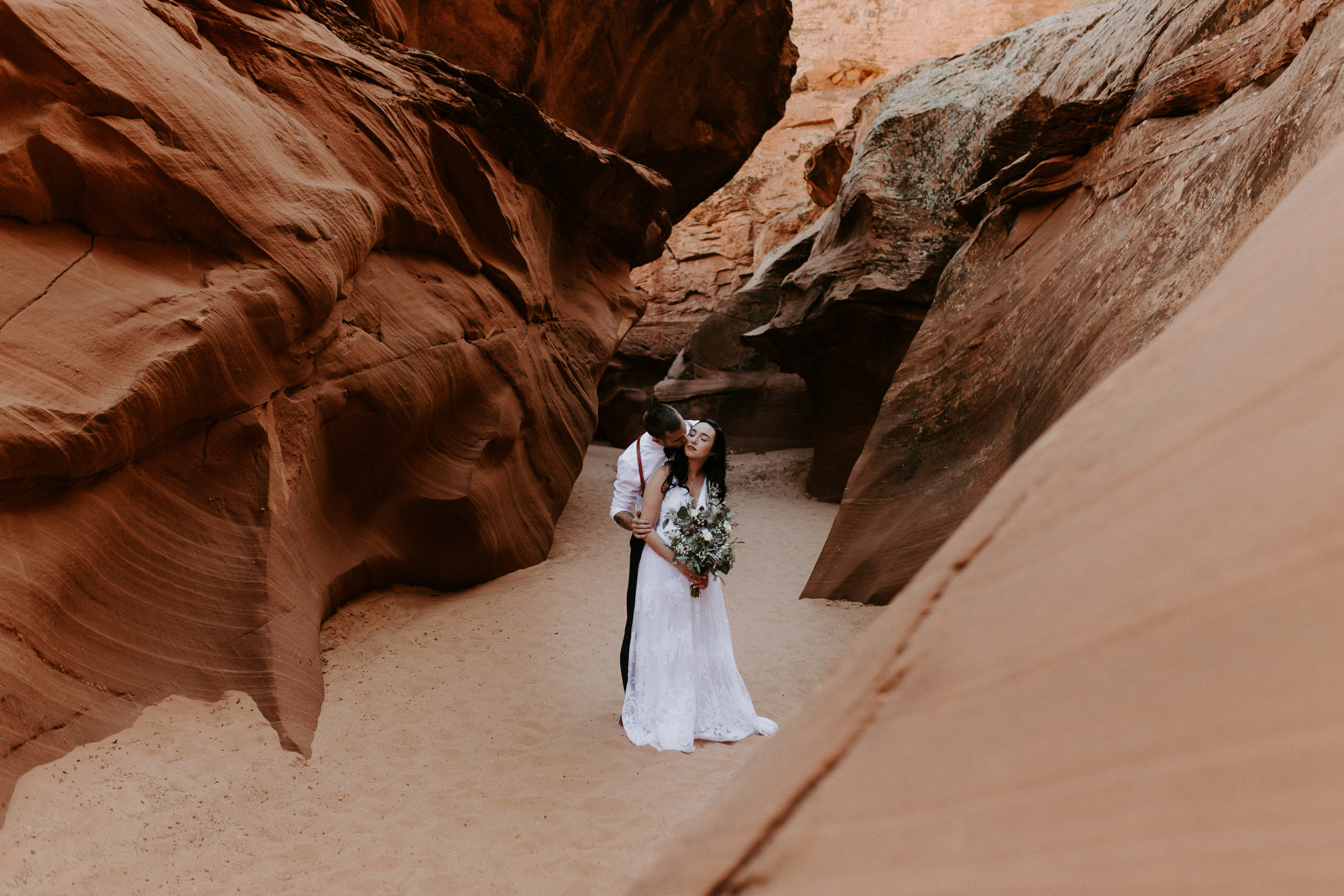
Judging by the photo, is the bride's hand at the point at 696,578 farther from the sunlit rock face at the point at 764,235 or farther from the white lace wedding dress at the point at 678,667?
the sunlit rock face at the point at 764,235

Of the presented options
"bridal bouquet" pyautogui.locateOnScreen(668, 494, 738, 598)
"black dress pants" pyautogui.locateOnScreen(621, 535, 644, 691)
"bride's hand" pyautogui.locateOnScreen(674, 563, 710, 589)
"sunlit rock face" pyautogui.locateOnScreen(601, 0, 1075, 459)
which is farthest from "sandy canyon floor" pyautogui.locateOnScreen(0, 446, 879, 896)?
"sunlit rock face" pyautogui.locateOnScreen(601, 0, 1075, 459)

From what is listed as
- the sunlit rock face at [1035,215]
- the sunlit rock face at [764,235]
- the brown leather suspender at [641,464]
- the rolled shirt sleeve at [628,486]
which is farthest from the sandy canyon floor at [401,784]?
the sunlit rock face at [764,235]

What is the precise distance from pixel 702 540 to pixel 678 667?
31.4 inches

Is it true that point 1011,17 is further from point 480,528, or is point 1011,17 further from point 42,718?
point 42,718

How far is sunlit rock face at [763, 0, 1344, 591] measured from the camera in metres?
3.97

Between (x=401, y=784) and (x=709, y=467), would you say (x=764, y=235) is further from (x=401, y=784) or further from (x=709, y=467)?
(x=401, y=784)

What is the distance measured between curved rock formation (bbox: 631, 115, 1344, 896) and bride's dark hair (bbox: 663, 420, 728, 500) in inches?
164

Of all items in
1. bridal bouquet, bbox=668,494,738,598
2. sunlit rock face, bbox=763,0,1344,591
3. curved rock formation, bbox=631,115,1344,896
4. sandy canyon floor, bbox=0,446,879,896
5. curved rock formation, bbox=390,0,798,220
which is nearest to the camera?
curved rock formation, bbox=631,115,1344,896

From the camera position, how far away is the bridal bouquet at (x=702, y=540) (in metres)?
4.55

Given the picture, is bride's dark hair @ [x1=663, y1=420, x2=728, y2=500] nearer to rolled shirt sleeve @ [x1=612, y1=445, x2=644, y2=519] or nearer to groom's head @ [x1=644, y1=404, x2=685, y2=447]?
groom's head @ [x1=644, y1=404, x2=685, y2=447]

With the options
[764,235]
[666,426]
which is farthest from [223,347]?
[764,235]

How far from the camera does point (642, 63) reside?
37.7ft

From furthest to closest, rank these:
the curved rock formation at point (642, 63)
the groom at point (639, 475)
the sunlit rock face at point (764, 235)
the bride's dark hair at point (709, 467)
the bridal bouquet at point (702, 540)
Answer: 1. the sunlit rock face at point (764, 235)
2. the curved rock formation at point (642, 63)
3. the bride's dark hair at point (709, 467)
4. the groom at point (639, 475)
5. the bridal bouquet at point (702, 540)

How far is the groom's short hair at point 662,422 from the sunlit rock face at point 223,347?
97.6 inches
